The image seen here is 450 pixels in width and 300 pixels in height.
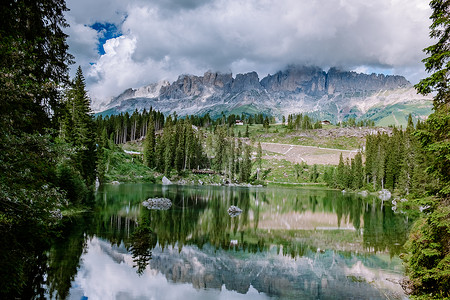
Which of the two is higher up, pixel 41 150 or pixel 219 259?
pixel 41 150

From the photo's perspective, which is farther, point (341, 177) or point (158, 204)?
point (341, 177)

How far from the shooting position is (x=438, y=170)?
11203 millimetres

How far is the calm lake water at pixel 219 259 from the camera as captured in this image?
48.2 feet

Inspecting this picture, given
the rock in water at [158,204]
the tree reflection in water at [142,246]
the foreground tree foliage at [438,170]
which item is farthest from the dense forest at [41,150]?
the rock in water at [158,204]

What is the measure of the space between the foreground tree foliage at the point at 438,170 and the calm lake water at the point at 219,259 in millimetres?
4134

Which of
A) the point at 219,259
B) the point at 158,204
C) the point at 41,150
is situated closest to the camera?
the point at 41,150

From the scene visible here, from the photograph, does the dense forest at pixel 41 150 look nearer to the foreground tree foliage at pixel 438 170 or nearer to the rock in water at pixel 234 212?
the foreground tree foliage at pixel 438 170

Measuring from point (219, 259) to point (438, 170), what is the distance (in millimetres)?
13042

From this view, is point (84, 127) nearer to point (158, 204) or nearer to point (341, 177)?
point (158, 204)

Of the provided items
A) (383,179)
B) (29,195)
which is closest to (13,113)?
(29,195)

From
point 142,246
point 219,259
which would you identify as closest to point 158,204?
point 142,246

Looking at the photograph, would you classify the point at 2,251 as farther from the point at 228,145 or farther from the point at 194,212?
the point at 228,145

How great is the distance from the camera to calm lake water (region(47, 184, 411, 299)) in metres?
14.7

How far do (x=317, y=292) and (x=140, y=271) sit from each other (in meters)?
8.85
